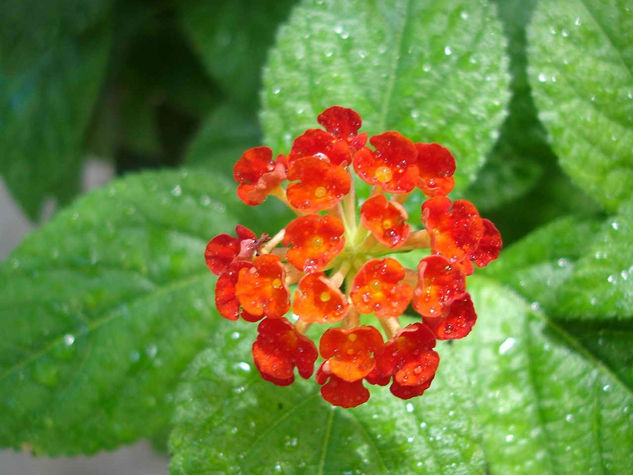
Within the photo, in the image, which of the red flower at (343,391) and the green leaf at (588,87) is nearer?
the red flower at (343,391)

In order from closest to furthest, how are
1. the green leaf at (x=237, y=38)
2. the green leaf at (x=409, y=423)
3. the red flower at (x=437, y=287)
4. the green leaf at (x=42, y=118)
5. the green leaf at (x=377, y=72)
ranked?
the red flower at (x=437, y=287) → the green leaf at (x=409, y=423) → the green leaf at (x=377, y=72) → the green leaf at (x=237, y=38) → the green leaf at (x=42, y=118)

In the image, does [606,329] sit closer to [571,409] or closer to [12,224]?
[571,409]

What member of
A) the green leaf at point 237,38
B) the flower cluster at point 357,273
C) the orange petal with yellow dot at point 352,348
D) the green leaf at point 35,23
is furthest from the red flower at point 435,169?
the green leaf at point 35,23

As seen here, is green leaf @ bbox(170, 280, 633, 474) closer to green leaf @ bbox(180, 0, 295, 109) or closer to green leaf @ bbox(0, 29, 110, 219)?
green leaf @ bbox(180, 0, 295, 109)

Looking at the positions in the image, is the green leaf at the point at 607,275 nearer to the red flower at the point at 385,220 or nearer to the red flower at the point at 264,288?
the red flower at the point at 385,220

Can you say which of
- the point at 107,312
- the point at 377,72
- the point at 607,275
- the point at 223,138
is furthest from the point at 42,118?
the point at 607,275

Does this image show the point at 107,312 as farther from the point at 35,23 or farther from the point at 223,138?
the point at 35,23
